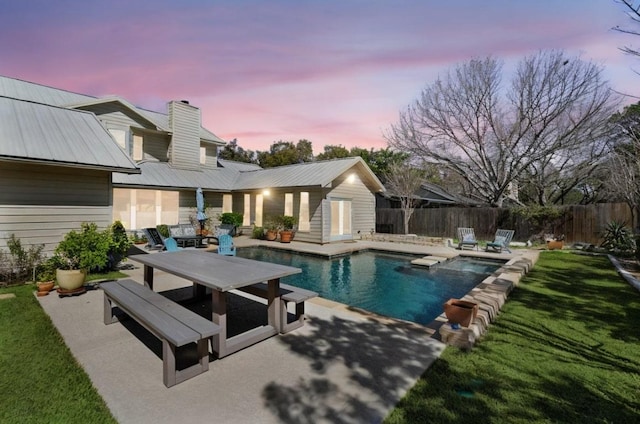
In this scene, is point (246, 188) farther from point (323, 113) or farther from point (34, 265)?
point (34, 265)

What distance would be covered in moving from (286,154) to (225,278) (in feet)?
119

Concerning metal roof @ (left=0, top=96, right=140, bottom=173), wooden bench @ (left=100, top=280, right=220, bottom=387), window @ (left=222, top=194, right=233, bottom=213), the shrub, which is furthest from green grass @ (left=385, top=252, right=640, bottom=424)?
window @ (left=222, top=194, right=233, bottom=213)

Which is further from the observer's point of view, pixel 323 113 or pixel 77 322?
pixel 323 113

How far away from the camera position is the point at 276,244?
1436 centimetres

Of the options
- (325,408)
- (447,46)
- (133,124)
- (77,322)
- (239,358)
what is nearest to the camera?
(325,408)

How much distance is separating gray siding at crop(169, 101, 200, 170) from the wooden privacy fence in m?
12.6

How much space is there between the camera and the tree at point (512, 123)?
1625cm

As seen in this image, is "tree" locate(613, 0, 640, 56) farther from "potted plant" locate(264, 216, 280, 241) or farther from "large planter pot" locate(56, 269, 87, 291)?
"potted plant" locate(264, 216, 280, 241)

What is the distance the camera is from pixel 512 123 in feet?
59.0

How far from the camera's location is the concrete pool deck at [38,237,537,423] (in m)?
2.62

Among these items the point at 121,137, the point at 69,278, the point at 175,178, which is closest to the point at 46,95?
the point at 121,137

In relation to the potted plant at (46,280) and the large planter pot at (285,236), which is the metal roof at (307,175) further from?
the potted plant at (46,280)

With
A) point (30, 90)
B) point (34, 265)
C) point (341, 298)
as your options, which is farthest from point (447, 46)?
point (30, 90)

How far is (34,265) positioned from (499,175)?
2137 centimetres
